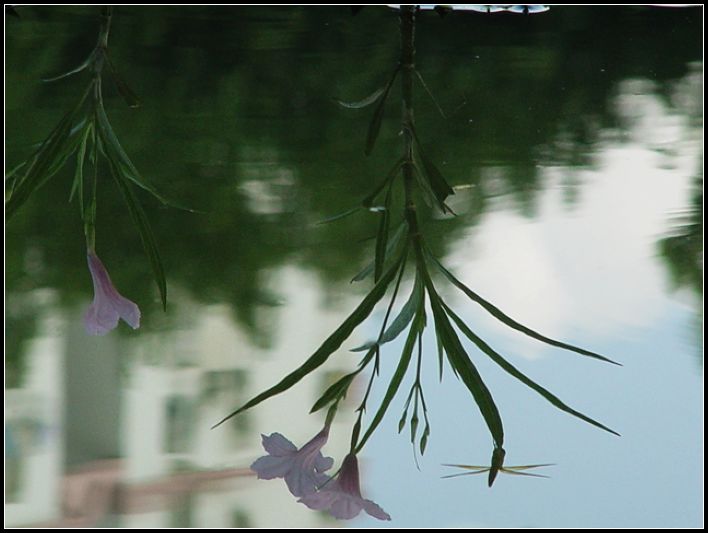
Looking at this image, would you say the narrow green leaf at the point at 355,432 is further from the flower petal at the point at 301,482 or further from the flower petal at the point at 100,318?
the flower petal at the point at 100,318

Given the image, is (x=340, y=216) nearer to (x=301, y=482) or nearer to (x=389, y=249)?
A: (x=389, y=249)

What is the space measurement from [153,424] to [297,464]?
0.11 metres

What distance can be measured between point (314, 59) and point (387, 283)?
11.8 inches

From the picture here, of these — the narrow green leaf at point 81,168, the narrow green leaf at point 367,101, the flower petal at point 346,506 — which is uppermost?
the narrow green leaf at point 367,101

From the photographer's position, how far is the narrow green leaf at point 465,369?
1.77ft

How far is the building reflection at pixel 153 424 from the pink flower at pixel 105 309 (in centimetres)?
1

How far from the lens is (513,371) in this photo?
21.8 inches

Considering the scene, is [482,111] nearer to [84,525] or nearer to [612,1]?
[612,1]

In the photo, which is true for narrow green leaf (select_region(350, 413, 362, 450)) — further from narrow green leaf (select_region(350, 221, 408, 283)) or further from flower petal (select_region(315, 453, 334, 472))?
narrow green leaf (select_region(350, 221, 408, 283))

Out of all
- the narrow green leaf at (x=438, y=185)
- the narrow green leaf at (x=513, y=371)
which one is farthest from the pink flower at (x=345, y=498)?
the narrow green leaf at (x=438, y=185)

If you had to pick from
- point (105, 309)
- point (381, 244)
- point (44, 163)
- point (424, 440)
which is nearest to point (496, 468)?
point (424, 440)

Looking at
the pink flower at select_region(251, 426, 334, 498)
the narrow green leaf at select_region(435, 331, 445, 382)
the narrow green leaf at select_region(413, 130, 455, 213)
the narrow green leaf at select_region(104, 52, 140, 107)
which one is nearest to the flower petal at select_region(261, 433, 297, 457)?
the pink flower at select_region(251, 426, 334, 498)

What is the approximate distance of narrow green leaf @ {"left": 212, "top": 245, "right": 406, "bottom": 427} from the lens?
0.52m

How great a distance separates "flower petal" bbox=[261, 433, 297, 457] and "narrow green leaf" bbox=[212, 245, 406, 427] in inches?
1.0
